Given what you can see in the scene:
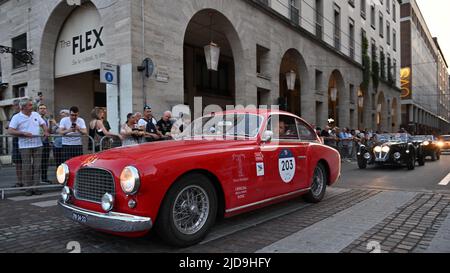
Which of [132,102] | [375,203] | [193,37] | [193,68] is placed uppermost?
[193,37]

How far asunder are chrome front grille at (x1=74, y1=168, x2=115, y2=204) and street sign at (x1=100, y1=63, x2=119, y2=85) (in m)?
6.88

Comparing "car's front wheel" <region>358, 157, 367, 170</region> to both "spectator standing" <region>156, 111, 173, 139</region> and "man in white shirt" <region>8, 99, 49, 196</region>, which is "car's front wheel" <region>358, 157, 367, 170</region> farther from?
"man in white shirt" <region>8, 99, 49, 196</region>

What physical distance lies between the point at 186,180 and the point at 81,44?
10855 millimetres

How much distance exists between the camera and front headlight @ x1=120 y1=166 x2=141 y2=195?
3.43 metres

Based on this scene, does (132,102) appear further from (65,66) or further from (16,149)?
(65,66)

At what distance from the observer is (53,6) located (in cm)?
1319

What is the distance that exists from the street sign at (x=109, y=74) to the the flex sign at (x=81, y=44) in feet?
4.63

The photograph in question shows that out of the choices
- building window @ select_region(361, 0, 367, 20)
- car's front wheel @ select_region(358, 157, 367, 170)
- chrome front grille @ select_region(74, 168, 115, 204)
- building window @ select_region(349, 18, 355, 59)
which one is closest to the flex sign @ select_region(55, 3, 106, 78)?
chrome front grille @ select_region(74, 168, 115, 204)

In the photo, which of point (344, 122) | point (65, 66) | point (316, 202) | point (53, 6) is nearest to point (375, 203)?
point (316, 202)

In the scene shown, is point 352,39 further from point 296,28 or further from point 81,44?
point 81,44

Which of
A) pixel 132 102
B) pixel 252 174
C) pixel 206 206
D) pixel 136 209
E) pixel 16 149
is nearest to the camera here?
pixel 136 209

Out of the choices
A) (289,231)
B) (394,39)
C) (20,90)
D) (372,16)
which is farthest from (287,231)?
(394,39)

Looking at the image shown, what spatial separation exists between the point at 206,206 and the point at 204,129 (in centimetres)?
162

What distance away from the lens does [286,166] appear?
527cm
